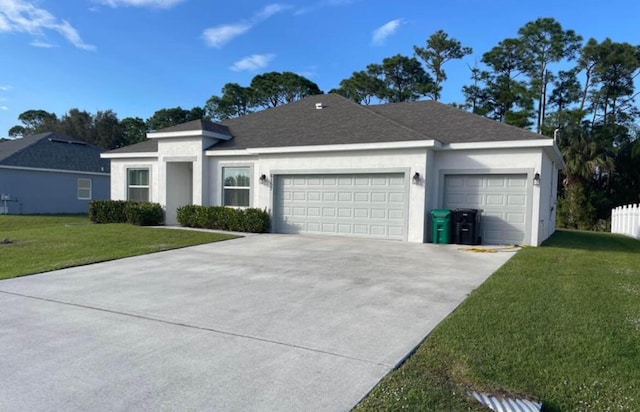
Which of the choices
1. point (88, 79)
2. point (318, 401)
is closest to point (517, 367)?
point (318, 401)

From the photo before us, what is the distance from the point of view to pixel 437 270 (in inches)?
332

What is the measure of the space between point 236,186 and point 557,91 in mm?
31373

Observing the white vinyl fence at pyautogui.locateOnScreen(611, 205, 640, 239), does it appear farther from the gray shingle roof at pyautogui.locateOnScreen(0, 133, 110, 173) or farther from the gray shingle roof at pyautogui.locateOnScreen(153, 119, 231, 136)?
the gray shingle roof at pyautogui.locateOnScreen(0, 133, 110, 173)

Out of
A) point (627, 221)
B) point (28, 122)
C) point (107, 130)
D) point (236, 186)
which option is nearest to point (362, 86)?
point (627, 221)

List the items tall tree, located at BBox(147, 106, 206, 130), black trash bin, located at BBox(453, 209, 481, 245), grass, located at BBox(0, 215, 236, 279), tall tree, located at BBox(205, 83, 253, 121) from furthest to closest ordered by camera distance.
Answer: tall tree, located at BBox(147, 106, 206, 130) → tall tree, located at BBox(205, 83, 253, 121) → black trash bin, located at BBox(453, 209, 481, 245) → grass, located at BBox(0, 215, 236, 279)

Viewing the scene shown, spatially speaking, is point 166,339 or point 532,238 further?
point 532,238

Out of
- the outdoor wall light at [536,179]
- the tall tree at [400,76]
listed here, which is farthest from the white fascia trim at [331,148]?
the tall tree at [400,76]

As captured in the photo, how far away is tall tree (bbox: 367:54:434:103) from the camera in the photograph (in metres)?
37.4

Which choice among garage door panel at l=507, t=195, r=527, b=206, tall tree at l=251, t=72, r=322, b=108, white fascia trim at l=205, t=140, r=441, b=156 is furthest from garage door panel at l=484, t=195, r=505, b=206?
tall tree at l=251, t=72, r=322, b=108

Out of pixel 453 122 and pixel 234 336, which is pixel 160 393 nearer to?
pixel 234 336

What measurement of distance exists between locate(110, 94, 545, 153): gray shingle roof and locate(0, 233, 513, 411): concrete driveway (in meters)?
5.65

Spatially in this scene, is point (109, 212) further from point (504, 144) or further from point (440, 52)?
point (440, 52)

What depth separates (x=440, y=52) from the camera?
3738 cm

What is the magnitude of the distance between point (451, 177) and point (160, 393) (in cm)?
1172
